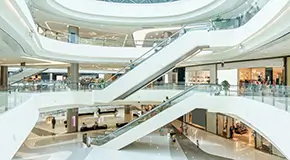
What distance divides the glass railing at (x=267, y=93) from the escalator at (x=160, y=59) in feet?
8.20

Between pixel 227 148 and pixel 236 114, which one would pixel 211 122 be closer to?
pixel 227 148

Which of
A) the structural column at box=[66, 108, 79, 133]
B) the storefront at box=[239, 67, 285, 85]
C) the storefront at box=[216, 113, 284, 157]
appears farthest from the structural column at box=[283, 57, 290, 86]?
the structural column at box=[66, 108, 79, 133]

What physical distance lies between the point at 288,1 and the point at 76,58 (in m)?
12.8

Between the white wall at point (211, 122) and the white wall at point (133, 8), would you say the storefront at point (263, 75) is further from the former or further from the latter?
the white wall at point (133, 8)

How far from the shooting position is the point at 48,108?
14055mm

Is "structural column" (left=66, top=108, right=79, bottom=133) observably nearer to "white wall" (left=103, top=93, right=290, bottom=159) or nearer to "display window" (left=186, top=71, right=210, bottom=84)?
"white wall" (left=103, top=93, right=290, bottom=159)

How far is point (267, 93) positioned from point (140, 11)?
1166 centimetres

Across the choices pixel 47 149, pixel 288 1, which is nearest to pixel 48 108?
pixel 47 149

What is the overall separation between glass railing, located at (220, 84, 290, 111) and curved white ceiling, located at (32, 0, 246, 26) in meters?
5.95

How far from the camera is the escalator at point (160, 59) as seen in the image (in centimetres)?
1258

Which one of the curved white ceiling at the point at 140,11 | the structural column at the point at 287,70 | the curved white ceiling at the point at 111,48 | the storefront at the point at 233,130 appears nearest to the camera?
the curved white ceiling at the point at 111,48

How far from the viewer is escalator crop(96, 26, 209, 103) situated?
1258 cm

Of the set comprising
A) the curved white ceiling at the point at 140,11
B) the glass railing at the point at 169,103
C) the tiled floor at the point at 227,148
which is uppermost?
the curved white ceiling at the point at 140,11

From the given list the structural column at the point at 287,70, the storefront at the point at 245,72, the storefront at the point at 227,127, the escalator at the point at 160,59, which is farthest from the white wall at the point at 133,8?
the storefront at the point at 227,127
